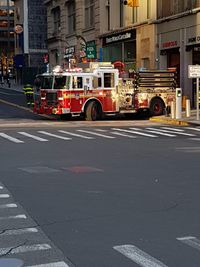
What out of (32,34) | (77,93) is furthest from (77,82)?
(32,34)

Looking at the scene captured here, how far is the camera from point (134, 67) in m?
41.9

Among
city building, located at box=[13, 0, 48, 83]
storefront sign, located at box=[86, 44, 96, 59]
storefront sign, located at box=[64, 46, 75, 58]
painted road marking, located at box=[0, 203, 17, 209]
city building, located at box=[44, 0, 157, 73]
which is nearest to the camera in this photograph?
painted road marking, located at box=[0, 203, 17, 209]

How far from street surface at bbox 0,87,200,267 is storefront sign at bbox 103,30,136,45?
25122mm

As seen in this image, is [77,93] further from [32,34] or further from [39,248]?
[32,34]

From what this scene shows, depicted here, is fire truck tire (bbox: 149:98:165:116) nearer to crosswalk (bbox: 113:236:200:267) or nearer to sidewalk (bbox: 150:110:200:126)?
sidewalk (bbox: 150:110:200:126)

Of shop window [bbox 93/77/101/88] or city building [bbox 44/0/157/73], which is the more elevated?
city building [bbox 44/0/157/73]

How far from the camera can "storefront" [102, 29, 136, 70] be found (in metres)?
42.1

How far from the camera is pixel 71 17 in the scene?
55.7 m

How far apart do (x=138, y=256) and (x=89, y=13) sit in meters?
46.5

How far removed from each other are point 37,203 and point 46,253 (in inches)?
102

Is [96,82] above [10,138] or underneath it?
above

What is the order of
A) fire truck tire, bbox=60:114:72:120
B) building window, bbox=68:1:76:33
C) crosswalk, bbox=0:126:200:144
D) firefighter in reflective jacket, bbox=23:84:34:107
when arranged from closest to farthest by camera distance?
crosswalk, bbox=0:126:200:144
fire truck tire, bbox=60:114:72:120
firefighter in reflective jacket, bbox=23:84:34:107
building window, bbox=68:1:76:33

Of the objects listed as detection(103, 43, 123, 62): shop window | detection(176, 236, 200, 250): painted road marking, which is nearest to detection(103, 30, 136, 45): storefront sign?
detection(103, 43, 123, 62): shop window

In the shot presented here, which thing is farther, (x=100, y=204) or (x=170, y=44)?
(x=170, y=44)
